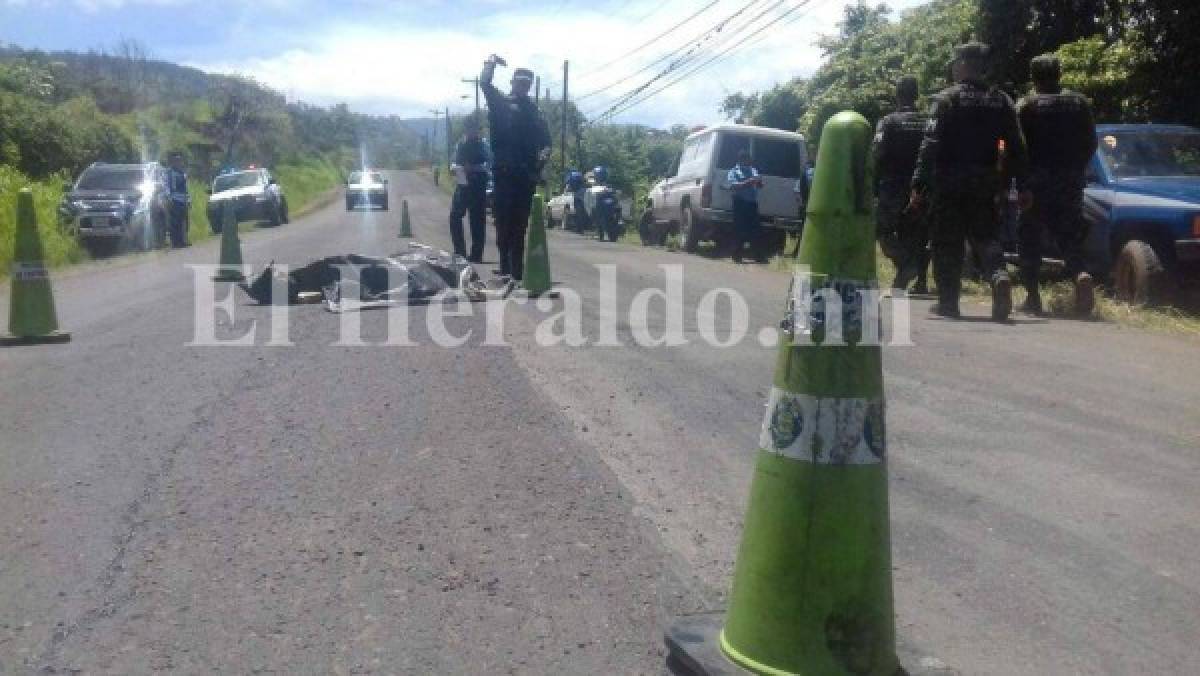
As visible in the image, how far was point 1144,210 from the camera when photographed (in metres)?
9.88

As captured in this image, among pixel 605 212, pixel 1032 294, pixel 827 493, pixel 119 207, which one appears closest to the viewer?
pixel 827 493

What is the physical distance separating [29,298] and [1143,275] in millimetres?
8665

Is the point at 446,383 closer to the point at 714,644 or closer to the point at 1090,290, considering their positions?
the point at 714,644

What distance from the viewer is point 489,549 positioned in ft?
13.1

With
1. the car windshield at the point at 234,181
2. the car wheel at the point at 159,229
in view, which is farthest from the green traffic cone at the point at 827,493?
the car windshield at the point at 234,181

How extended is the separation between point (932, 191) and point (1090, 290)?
151 cm

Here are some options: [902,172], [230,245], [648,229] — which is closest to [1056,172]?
[902,172]

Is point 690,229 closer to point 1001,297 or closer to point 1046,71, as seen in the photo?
point 1046,71

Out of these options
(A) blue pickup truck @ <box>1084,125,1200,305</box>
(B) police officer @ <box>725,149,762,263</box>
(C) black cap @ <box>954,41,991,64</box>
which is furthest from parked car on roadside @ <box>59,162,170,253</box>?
(A) blue pickup truck @ <box>1084,125,1200,305</box>

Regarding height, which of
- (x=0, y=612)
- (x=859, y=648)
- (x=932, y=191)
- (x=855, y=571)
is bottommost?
(x=0, y=612)

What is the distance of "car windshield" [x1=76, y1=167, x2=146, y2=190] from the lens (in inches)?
868

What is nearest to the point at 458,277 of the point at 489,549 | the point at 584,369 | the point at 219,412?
the point at 584,369

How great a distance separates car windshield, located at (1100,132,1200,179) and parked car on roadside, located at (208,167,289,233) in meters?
24.1

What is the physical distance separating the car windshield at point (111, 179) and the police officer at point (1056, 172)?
57.6 ft
